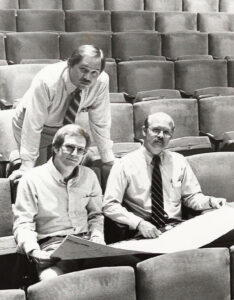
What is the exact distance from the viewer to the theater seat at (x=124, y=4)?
5.21 feet

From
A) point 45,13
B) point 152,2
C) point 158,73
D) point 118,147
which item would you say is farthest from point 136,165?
point 152,2

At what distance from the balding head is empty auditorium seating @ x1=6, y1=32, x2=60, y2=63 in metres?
0.59

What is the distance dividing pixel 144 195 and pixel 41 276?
17cm

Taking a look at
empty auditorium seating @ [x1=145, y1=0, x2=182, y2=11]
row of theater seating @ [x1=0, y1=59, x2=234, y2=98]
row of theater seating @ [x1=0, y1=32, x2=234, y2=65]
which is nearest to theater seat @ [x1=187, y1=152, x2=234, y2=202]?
row of theater seating @ [x1=0, y1=59, x2=234, y2=98]

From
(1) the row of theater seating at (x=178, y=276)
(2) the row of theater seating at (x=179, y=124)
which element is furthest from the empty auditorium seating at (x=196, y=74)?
(1) the row of theater seating at (x=178, y=276)

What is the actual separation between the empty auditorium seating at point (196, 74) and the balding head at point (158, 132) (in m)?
0.51

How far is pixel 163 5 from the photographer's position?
5.44 ft

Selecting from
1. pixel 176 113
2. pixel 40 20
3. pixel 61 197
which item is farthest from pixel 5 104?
pixel 40 20

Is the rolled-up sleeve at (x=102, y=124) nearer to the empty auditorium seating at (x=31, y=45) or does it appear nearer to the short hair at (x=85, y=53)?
the short hair at (x=85, y=53)

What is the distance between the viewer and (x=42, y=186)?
0.59 metres

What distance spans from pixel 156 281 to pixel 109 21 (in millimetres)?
1000

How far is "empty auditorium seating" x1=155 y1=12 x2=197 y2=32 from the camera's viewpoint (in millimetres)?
1491

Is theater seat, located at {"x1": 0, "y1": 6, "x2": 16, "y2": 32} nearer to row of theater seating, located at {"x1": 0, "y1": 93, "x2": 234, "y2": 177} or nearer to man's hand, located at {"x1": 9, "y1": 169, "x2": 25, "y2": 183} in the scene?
row of theater seating, located at {"x1": 0, "y1": 93, "x2": 234, "y2": 177}

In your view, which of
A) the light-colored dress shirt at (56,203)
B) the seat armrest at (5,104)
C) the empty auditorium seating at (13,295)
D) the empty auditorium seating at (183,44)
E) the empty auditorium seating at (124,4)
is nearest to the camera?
the empty auditorium seating at (13,295)
